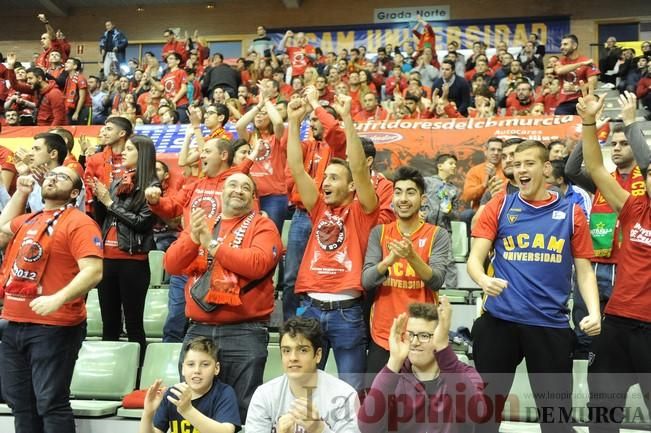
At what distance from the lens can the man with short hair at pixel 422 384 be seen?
11.2 ft

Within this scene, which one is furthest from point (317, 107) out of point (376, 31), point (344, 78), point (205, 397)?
point (376, 31)

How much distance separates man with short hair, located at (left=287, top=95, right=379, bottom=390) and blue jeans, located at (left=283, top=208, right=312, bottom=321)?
663 millimetres

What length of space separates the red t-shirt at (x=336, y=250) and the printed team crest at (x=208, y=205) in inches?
30.6

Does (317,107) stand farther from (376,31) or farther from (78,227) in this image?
(376,31)

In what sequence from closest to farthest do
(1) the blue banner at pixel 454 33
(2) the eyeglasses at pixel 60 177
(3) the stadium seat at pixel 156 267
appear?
(2) the eyeglasses at pixel 60 177
(3) the stadium seat at pixel 156 267
(1) the blue banner at pixel 454 33

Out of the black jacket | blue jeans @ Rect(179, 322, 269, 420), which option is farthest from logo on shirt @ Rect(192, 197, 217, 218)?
blue jeans @ Rect(179, 322, 269, 420)

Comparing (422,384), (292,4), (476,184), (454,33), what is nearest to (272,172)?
(476,184)

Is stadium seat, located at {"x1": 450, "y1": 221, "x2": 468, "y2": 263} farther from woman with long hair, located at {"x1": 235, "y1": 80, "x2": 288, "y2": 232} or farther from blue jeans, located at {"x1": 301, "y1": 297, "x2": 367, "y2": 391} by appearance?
blue jeans, located at {"x1": 301, "y1": 297, "x2": 367, "y2": 391}

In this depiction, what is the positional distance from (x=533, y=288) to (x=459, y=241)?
3.77 metres

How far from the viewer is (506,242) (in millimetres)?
3818

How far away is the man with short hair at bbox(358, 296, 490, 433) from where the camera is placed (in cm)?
340

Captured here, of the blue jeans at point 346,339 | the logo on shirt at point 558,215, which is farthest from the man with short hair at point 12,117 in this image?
the logo on shirt at point 558,215

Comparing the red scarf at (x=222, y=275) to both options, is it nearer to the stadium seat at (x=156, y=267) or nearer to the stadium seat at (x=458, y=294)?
the stadium seat at (x=458, y=294)

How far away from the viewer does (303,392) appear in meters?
3.54
